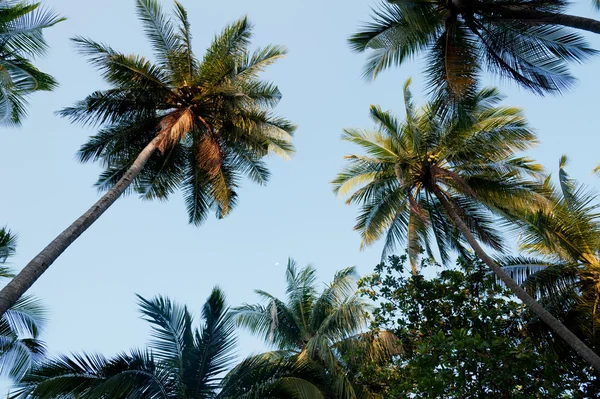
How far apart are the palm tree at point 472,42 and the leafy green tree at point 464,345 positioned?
4.72 metres

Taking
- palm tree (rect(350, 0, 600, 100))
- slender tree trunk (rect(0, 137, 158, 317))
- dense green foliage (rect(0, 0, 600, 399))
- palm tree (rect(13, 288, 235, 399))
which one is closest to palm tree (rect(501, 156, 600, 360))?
dense green foliage (rect(0, 0, 600, 399))

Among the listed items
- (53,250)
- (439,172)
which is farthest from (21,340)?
(439,172)

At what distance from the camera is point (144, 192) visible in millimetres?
14336

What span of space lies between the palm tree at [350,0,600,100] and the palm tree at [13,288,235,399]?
286 inches

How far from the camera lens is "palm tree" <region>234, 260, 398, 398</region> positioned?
11.5m

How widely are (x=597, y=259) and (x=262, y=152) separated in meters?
9.97

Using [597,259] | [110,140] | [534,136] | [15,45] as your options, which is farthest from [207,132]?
[597,259]

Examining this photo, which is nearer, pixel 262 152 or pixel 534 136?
pixel 534 136

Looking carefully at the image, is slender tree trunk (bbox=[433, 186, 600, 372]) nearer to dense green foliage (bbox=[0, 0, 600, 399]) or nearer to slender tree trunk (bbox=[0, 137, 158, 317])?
dense green foliage (bbox=[0, 0, 600, 399])

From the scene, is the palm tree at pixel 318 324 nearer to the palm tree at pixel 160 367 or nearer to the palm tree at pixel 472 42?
the palm tree at pixel 160 367

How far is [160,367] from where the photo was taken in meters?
7.45

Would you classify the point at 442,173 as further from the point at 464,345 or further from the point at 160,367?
the point at 160,367

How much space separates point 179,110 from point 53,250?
253 inches

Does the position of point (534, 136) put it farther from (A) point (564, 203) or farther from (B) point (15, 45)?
(B) point (15, 45)
